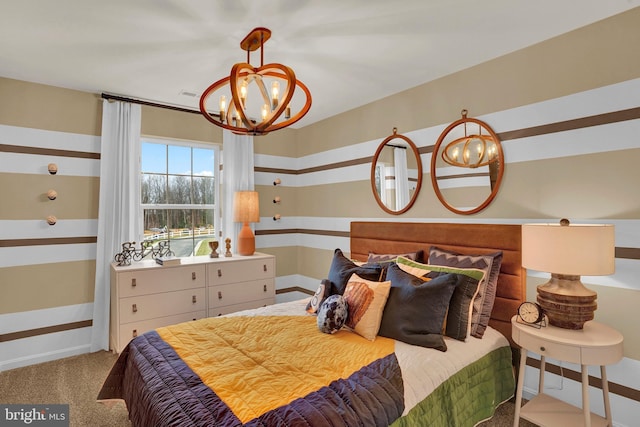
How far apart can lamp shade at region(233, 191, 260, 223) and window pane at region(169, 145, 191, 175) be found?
0.67m

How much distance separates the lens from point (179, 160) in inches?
154

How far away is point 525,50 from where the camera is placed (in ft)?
7.93

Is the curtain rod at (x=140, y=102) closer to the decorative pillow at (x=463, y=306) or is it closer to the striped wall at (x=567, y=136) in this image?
the striped wall at (x=567, y=136)

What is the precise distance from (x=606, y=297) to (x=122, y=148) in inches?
164

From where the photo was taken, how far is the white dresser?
3.03 metres

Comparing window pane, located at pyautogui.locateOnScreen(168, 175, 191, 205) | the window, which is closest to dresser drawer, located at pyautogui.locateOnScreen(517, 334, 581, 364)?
the window

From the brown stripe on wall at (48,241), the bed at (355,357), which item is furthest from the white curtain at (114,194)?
the bed at (355,357)

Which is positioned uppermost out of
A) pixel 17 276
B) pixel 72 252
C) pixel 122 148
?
pixel 122 148

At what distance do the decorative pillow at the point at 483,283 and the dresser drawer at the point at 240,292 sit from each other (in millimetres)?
2089

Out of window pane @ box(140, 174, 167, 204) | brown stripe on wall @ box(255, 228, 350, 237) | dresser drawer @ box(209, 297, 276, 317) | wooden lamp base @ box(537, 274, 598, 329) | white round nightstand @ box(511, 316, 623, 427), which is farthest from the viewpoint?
brown stripe on wall @ box(255, 228, 350, 237)

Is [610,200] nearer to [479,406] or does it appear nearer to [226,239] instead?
[479,406]

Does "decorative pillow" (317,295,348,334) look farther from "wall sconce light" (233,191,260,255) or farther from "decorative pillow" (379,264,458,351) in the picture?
"wall sconce light" (233,191,260,255)

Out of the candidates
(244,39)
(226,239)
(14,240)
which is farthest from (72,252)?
(244,39)

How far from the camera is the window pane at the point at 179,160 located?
3.85 m
